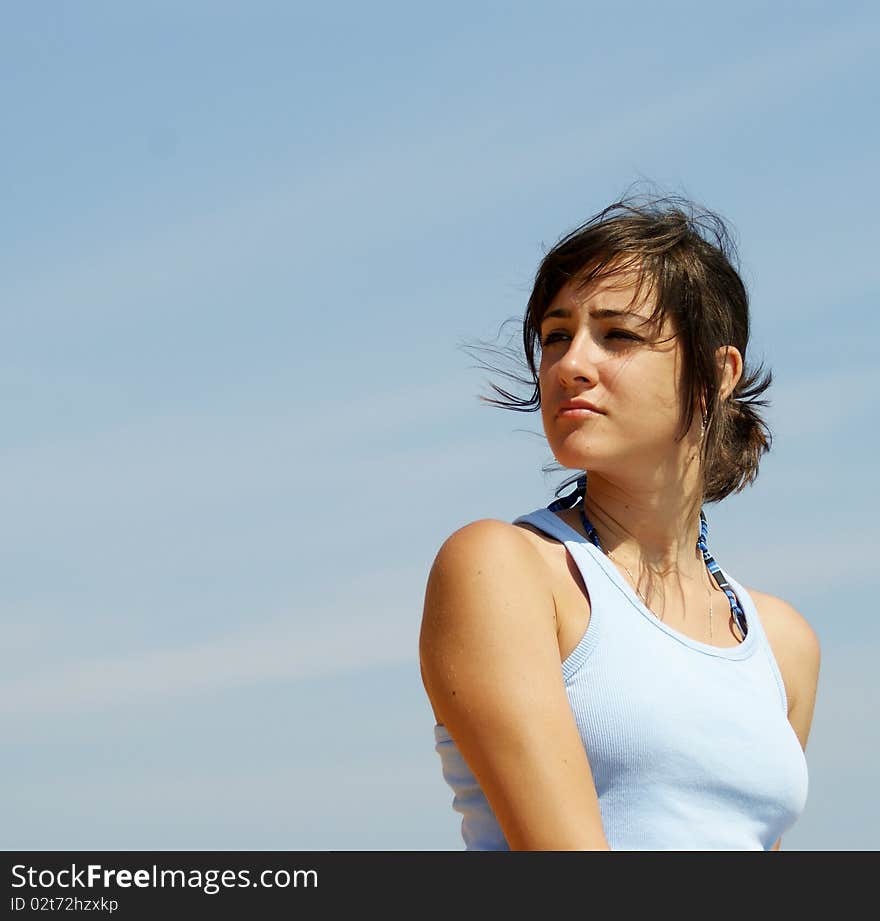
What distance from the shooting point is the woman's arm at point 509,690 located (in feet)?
13.1

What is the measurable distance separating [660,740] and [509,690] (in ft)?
1.66

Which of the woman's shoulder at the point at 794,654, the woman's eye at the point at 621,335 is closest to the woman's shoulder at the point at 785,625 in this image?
the woman's shoulder at the point at 794,654

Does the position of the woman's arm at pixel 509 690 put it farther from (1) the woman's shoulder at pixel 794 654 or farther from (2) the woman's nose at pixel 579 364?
(1) the woman's shoulder at pixel 794 654

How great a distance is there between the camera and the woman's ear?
500 cm

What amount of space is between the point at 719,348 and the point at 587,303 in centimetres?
54

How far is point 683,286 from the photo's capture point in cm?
486

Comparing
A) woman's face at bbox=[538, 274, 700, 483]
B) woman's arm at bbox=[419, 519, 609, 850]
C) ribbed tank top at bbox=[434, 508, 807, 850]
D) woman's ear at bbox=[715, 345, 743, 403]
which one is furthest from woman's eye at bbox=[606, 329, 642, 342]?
woman's arm at bbox=[419, 519, 609, 850]

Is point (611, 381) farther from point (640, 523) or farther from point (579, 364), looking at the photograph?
point (640, 523)

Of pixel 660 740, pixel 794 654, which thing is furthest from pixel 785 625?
pixel 660 740

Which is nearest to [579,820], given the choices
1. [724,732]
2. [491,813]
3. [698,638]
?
[491,813]

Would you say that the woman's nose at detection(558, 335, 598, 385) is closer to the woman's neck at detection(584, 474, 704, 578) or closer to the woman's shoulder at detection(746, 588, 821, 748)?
the woman's neck at detection(584, 474, 704, 578)

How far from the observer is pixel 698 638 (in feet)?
15.6
